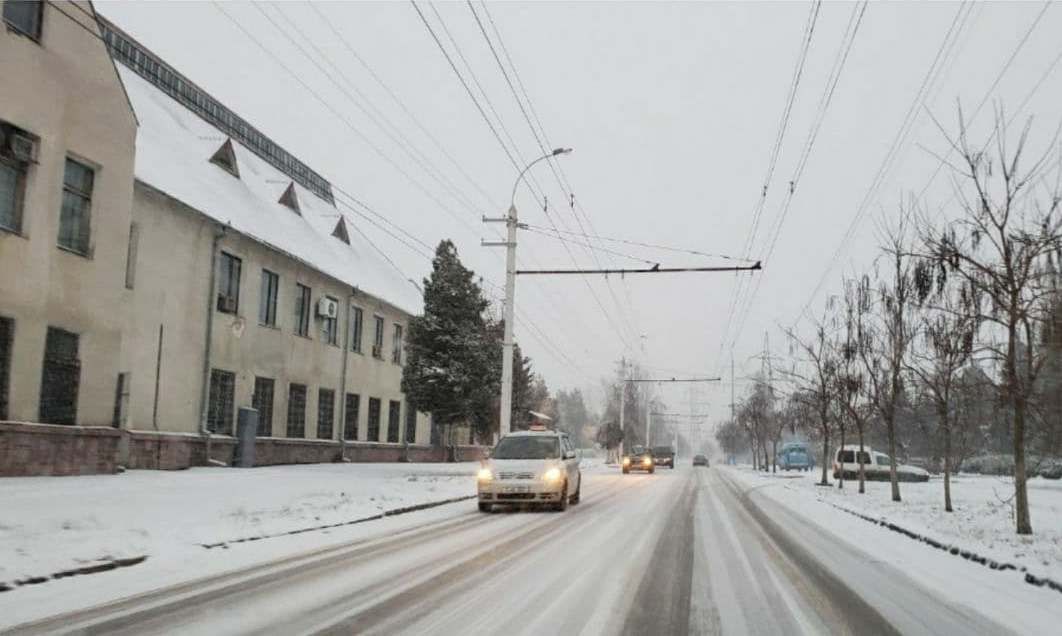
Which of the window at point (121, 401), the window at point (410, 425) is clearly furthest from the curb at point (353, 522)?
the window at point (410, 425)

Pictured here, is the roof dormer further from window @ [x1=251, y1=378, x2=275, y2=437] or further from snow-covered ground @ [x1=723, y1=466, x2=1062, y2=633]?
snow-covered ground @ [x1=723, y1=466, x2=1062, y2=633]

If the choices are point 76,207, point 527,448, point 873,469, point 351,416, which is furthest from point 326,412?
point 873,469

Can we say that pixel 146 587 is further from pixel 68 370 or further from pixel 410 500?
pixel 68 370

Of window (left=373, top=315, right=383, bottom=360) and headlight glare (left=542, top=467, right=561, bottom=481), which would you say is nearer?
headlight glare (left=542, top=467, right=561, bottom=481)

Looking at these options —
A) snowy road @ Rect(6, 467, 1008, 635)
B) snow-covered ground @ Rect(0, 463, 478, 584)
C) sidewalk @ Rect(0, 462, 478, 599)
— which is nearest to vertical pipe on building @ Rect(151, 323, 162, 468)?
snow-covered ground @ Rect(0, 463, 478, 584)

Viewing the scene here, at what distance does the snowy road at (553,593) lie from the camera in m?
6.28

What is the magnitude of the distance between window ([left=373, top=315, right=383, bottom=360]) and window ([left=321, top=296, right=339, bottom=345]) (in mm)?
3803

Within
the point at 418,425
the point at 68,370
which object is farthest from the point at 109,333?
the point at 418,425

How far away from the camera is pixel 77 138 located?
18562 mm

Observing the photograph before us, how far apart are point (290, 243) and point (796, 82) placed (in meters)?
20.6

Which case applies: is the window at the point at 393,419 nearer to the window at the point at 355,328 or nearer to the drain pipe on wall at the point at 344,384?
the window at the point at 355,328

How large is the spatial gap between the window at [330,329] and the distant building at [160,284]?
0.34ft

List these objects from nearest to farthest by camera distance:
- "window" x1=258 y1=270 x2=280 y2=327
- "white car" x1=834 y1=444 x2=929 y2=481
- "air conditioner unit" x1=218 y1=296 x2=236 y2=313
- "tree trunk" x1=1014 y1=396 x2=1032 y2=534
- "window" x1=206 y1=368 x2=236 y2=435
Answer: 1. "tree trunk" x1=1014 y1=396 x2=1032 y2=534
2. "window" x1=206 y1=368 x2=236 y2=435
3. "air conditioner unit" x1=218 y1=296 x2=236 y2=313
4. "window" x1=258 y1=270 x2=280 y2=327
5. "white car" x1=834 y1=444 x2=929 y2=481

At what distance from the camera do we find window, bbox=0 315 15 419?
16547 mm
